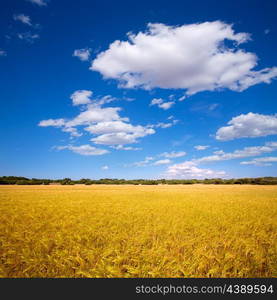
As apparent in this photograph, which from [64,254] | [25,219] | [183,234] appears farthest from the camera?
[25,219]

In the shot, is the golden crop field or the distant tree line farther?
the distant tree line

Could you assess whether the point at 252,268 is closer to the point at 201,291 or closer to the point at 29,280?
the point at 201,291

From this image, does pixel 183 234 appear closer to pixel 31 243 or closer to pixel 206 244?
pixel 206 244

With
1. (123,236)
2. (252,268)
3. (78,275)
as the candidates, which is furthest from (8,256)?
(252,268)

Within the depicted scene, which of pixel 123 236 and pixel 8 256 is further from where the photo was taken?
pixel 123 236

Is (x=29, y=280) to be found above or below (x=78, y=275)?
above

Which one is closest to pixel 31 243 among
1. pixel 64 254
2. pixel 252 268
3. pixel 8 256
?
pixel 8 256

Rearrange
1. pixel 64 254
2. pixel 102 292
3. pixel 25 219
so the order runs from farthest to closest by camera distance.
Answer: pixel 25 219
pixel 64 254
pixel 102 292

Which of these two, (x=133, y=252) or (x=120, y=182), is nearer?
(x=133, y=252)

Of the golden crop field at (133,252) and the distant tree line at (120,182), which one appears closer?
the golden crop field at (133,252)

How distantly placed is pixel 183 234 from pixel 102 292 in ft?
13.4

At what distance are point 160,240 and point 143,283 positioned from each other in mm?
2827

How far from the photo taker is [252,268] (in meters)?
4.51

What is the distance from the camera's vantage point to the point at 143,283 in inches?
131
